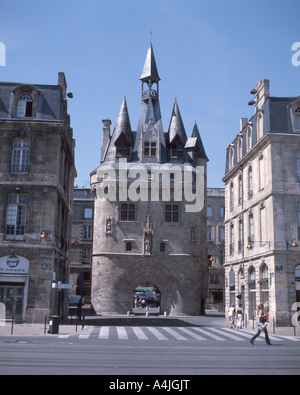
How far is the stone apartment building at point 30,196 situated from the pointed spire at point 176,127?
17.4m

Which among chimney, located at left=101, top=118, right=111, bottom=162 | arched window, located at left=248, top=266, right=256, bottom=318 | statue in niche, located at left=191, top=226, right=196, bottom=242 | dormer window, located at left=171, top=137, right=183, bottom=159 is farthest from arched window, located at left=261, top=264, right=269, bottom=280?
chimney, located at left=101, top=118, right=111, bottom=162

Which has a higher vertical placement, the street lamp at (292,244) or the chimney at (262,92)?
the chimney at (262,92)

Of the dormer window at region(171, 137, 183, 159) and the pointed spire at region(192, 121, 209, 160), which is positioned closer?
the dormer window at region(171, 137, 183, 159)

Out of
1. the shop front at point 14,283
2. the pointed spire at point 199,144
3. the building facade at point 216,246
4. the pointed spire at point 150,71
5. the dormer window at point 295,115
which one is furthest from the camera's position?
the building facade at point 216,246

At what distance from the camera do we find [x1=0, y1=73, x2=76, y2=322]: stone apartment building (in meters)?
24.6

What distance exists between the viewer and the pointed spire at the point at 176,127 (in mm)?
43812

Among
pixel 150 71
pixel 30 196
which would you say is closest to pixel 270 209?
pixel 30 196

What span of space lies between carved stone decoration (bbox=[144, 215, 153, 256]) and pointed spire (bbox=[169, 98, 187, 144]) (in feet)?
27.6

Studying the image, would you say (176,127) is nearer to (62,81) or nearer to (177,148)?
(177,148)

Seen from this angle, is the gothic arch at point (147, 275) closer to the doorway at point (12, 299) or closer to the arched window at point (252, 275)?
the arched window at point (252, 275)

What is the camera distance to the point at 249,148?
103 ft

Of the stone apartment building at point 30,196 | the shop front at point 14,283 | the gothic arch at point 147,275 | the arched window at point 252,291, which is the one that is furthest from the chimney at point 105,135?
the shop front at point 14,283

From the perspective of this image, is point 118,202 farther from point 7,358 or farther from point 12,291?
point 7,358

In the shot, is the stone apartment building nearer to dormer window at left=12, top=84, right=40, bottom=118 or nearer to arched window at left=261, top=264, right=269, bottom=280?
dormer window at left=12, top=84, right=40, bottom=118
